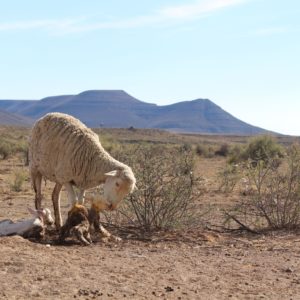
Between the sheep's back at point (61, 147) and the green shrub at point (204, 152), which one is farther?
the green shrub at point (204, 152)

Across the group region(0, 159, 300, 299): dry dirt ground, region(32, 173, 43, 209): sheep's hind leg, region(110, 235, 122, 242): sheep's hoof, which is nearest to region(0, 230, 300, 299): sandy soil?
region(0, 159, 300, 299): dry dirt ground

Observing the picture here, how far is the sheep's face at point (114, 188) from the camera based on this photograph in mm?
10383

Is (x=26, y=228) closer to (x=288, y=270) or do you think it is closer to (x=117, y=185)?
(x=117, y=185)

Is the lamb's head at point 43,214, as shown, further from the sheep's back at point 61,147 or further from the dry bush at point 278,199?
the dry bush at point 278,199

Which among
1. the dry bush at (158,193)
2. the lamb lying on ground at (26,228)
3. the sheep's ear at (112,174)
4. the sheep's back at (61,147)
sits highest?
the sheep's back at (61,147)

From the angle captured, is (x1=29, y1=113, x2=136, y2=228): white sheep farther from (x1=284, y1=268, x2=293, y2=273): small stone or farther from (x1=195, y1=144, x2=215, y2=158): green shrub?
(x1=195, y1=144, x2=215, y2=158): green shrub

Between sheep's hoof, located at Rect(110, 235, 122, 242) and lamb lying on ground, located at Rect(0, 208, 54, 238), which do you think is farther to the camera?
sheep's hoof, located at Rect(110, 235, 122, 242)

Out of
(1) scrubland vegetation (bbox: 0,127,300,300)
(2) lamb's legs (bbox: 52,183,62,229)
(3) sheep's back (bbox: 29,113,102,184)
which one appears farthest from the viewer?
(2) lamb's legs (bbox: 52,183,62,229)

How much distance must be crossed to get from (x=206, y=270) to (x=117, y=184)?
226 centimetres

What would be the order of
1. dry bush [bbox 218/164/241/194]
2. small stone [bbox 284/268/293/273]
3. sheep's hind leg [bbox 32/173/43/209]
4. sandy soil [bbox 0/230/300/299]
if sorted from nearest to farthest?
sandy soil [bbox 0/230/300/299]
small stone [bbox 284/268/293/273]
sheep's hind leg [bbox 32/173/43/209]
dry bush [bbox 218/164/241/194]

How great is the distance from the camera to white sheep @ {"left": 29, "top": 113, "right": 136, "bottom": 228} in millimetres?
10477

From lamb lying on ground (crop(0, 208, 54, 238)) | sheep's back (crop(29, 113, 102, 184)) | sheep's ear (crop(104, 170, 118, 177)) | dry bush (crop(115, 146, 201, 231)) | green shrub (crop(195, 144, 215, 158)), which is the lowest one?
green shrub (crop(195, 144, 215, 158))

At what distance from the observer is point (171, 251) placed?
10.2 m

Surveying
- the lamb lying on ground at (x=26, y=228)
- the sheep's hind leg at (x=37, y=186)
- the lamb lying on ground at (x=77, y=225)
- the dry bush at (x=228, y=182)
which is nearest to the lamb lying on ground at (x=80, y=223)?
the lamb lying on ground at (x=77, y=225)
